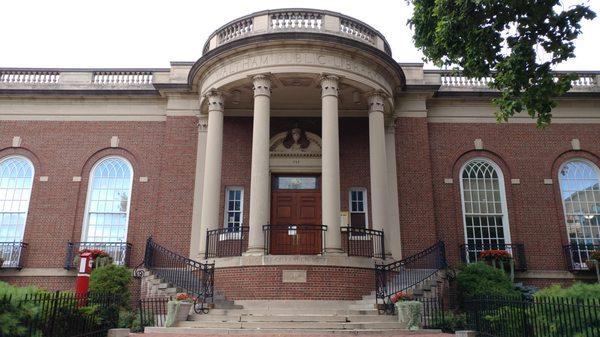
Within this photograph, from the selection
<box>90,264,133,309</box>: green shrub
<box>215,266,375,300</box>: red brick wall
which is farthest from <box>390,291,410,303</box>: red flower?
<box>90,264,133,309</box>: green shrub

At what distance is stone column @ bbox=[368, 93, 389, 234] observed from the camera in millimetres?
16656

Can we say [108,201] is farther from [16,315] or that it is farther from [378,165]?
[16,315]

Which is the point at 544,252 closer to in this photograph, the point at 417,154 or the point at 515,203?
the point at 515,203

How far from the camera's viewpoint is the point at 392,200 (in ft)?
61.5

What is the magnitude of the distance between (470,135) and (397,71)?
4.56 metres

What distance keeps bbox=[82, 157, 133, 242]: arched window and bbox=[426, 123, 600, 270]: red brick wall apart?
10.9 metres

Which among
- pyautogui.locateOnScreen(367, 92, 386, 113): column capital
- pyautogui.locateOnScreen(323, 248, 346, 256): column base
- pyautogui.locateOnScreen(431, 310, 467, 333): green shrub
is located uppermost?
pyautogui.locateOnScreen(367, 92, 386, 113): column capital

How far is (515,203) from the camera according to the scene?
63.7ft

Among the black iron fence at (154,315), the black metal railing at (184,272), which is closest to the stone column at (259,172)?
the black metal railing at (184,272)

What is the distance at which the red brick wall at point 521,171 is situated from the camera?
62.1 ft

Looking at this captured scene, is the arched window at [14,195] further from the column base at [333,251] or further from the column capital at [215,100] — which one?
the column base at [333,251]

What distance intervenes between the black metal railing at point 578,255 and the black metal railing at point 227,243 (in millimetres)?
12236

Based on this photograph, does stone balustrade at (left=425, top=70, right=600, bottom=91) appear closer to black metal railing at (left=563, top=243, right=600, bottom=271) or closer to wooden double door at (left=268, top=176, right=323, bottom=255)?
black metal railing at (left=563, top=243, right=600, bottom=271)

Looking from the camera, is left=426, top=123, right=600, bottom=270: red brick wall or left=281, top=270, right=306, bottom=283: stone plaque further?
left=426, top=123, right=600, bottom=270: red brick wall
